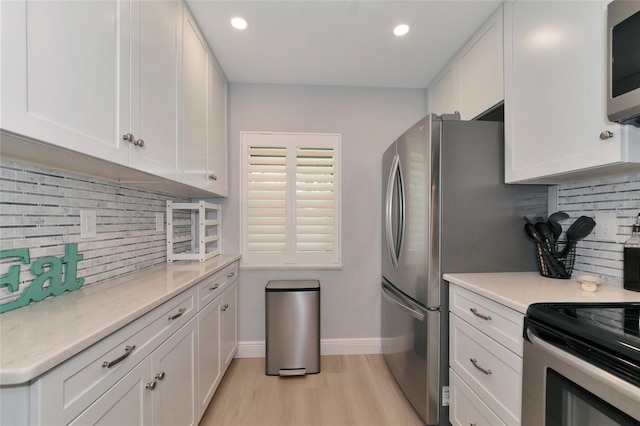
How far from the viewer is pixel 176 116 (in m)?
1.53

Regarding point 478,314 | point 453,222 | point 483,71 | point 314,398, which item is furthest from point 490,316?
point 483,71

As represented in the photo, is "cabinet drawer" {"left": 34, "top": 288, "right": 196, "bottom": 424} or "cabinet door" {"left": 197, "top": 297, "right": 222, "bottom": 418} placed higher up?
"cabinet drawer" {"left": 34, "top": 288, "right": 196, "bottom": 424}

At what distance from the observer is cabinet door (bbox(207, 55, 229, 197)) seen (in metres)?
2.07

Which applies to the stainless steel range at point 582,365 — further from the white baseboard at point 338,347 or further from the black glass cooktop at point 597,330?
the white baseboard at point 338,347

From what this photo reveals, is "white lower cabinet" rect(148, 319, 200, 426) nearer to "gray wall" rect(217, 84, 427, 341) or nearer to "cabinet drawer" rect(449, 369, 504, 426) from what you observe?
"gray wall" rect(217, 84, 427, 341)

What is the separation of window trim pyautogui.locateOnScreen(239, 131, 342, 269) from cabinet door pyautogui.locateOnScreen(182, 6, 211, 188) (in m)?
0.56

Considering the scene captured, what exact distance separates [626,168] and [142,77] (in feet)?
6.98

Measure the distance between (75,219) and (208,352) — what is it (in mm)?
1026

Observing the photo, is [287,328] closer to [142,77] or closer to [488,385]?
[488,385]

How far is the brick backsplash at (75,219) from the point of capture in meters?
0.99

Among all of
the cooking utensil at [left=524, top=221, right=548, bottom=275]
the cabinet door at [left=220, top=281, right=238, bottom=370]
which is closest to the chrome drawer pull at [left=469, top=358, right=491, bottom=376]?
the cooking utensil at [left=524, top=221, right=548, bottom=275]

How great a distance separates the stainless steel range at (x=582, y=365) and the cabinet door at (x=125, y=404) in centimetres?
138

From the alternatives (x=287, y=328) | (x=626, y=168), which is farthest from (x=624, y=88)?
(x=287, y=328)

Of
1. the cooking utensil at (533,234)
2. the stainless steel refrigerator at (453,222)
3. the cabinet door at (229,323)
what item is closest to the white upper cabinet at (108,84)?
the cabinet door at (229,323)
